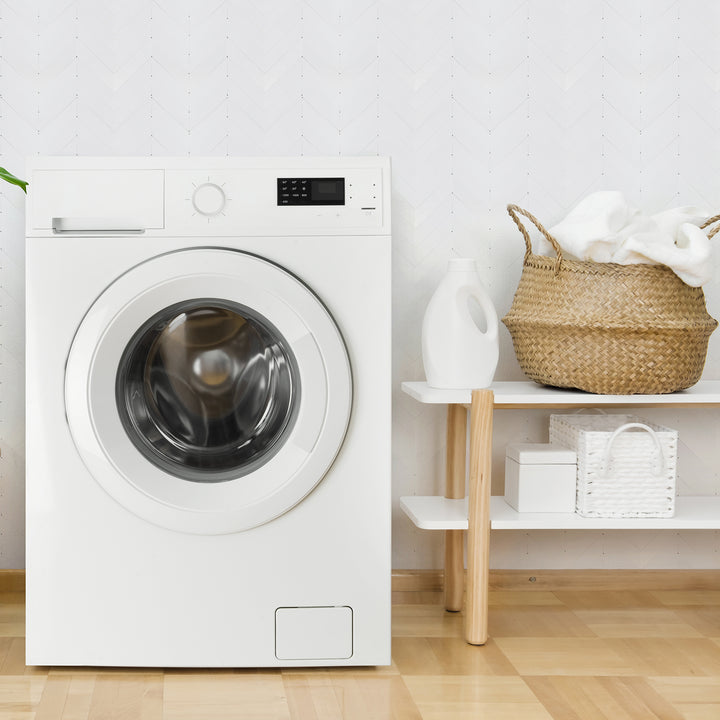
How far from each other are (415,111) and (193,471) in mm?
974

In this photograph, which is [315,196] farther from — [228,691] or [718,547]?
[718,547]

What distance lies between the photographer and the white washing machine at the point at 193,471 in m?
1.47

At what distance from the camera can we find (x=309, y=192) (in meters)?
1.50

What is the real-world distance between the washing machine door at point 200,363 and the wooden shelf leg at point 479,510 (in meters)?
0.28

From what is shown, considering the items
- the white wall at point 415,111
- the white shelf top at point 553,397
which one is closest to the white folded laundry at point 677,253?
the white shelf top at point 553,397

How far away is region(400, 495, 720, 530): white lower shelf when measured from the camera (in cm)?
167

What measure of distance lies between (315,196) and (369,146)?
53 centimetres

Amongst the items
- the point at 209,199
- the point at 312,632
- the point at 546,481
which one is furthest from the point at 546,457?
the point at 209,199

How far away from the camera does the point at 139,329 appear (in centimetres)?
148

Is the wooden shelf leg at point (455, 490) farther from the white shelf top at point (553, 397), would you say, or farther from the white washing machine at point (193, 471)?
the white washing machine at point (193, 471)

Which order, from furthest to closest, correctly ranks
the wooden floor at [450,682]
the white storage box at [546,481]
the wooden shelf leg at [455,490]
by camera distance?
the wooden shelf leg at [455,490]
the white storage box at [546,481]
the wooden floor at [450,682]

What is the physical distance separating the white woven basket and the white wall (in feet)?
1.13

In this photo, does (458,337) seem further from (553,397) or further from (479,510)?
(479,510)

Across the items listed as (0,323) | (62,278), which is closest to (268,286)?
(62,278)
